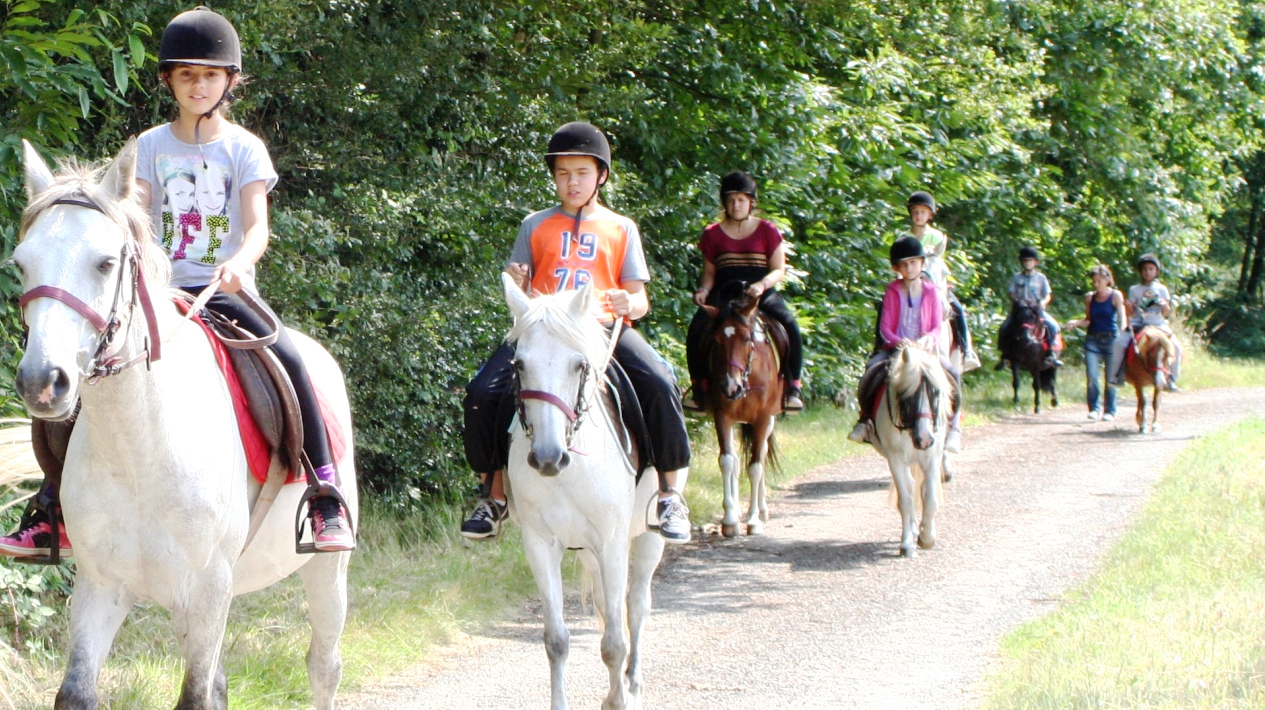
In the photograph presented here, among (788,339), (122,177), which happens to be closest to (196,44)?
(122,177)

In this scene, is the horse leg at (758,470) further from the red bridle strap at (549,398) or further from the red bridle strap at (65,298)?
the red bridle strap at (65,298)

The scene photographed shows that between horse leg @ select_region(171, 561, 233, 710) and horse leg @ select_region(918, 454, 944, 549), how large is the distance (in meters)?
6.92

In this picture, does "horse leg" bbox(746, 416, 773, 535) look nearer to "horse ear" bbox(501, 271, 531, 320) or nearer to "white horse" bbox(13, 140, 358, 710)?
"horse ear" bbox(501, 271, 531, 320)

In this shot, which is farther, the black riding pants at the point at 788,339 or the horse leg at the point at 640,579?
the black riding pants at the point at 788,339

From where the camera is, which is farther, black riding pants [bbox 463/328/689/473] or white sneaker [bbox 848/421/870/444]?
white sneaker [bbox 848/421/870/444]

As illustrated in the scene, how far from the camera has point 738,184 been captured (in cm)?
1070

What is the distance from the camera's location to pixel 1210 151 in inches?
1110

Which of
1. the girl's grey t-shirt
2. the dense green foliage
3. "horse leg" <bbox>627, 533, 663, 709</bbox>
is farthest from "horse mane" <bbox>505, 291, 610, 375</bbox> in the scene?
the dense green foliage

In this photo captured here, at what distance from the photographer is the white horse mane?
1022 cm

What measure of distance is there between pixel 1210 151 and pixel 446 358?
76.4ft

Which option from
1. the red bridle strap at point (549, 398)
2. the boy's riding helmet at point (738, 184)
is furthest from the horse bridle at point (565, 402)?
the boy's riding helmet at point (738, 184)

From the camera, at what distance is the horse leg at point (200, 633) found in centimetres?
418

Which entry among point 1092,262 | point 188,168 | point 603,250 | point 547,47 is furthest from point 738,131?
point 1092,262

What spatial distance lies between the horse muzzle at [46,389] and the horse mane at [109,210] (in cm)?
59
